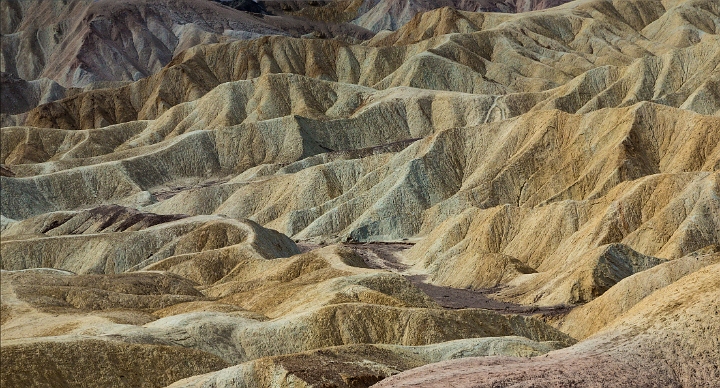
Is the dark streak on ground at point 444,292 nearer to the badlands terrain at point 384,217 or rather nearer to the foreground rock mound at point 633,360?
the badlands terrain at point 384,217

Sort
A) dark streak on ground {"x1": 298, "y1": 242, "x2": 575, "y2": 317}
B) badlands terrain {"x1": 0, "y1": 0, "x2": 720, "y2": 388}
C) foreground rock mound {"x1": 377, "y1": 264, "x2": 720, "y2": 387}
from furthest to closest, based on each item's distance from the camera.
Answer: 1. dark streak on ground {"x1": 298, "y1": 242, "x2": 575, "y2": 317}
2. badlands terrain {"x1": 0, "y1": 0, "x2": 720, "y2": 388}
3. foreground rock mound {"x1": 377, "y1": 264, "x2": 720, "y2": 387}

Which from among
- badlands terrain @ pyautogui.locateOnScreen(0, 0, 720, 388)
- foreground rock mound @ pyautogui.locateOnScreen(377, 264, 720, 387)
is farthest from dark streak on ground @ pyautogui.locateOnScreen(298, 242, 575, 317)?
foreground rock mound @ pyautogui.locateOnScreen(377, 264, 720, 387)

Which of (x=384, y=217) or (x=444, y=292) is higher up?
(x=444, y=292)

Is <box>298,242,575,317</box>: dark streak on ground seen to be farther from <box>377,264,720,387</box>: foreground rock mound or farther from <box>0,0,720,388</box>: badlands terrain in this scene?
<box>377,264,720,387</box>: foreground rock mound

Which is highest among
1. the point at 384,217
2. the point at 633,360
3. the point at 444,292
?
the point at 633,360

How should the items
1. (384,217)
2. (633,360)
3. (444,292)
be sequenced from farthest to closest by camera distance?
(384,217), (444,292), (633,360)

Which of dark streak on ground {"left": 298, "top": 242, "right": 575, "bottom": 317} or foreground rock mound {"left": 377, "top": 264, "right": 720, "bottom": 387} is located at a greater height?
foreground rock mound {"left": 377, "top": 264, "right": 720, "bottom": 387}

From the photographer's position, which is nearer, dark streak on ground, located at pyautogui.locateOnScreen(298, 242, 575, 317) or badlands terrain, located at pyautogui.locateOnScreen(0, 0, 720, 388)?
badlands terrain, located at pyautogui.locateOnScreen(0, 0, 720, 388)

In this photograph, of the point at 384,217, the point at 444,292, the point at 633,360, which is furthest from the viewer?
the point at 384,217

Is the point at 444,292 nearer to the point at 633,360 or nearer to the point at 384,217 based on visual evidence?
the point at 384,217

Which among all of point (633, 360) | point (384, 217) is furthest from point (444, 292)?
point (633, 360)
